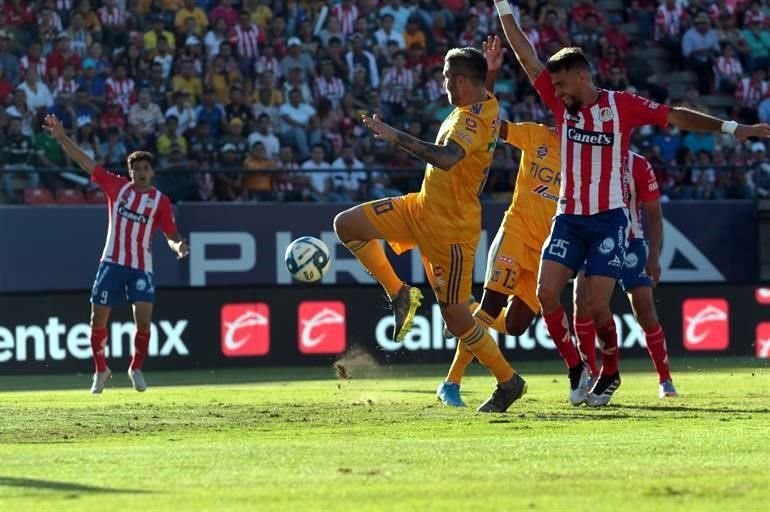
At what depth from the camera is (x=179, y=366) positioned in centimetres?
2012

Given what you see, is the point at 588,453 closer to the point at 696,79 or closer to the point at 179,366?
the point at 179,366

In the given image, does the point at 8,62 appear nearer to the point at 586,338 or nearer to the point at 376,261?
the point at 376,261

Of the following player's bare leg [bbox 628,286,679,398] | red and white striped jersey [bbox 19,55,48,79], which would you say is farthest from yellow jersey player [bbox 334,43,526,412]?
red and white striped jersey [bbox 19,55,48,79]

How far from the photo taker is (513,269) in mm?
13031

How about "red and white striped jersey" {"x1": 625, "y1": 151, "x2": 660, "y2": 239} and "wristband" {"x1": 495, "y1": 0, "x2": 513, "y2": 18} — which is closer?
"wristband" {"x1": 495, "y1": 0, "x2": 513, "y2": 18}

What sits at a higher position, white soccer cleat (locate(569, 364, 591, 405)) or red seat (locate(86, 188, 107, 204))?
red seat (locate(86, 188, 107, 204))

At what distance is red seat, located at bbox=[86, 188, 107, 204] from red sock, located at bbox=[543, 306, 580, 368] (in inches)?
390

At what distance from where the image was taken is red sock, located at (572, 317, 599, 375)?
42.5 ft

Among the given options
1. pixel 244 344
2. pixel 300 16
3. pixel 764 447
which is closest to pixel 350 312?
pixel 244 344

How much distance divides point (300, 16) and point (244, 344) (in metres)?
6.29

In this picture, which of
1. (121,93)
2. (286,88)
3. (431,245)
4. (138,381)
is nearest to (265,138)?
(286,88)

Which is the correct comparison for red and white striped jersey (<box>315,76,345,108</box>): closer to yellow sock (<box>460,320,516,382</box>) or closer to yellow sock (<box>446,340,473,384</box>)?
yellow sock (<box>446,340,473,384</box>)

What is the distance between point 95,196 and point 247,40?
3787 millimetres

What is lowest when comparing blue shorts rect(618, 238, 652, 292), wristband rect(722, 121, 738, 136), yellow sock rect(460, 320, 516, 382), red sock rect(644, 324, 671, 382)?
red sock rect(644, 324, 671, 382)
